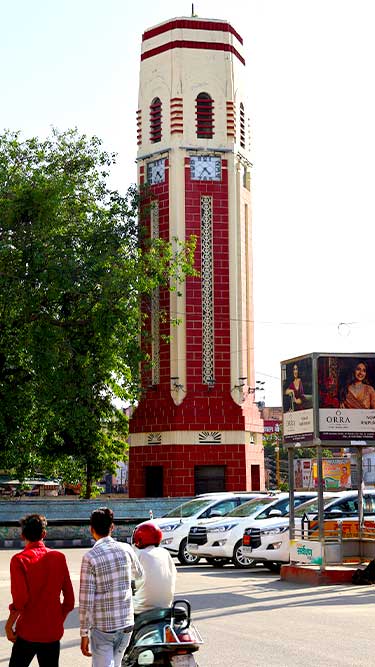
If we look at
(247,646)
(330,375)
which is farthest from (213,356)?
(247,646)

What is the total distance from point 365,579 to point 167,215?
1063 inches

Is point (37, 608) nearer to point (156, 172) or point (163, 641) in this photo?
point (163, 641)

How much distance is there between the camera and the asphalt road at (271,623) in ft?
35.4

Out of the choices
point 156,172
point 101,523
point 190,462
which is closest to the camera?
point 101,523

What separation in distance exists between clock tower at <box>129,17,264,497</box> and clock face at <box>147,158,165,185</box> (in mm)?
43

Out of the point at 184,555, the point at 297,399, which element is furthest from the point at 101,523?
the point at 184,555

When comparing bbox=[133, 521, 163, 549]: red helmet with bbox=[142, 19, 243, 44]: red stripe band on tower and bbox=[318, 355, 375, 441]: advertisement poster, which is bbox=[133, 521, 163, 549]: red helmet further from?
bbox=[142, 19, 243, 44]: red stripe band on tower

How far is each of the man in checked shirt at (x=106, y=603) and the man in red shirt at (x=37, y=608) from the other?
177mm

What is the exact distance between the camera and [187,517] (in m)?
27.0

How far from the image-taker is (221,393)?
43.7 meters

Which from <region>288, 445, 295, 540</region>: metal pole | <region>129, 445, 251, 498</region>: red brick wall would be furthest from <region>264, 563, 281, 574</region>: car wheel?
<region>129, 445, 251, 498</region>: red brick wall

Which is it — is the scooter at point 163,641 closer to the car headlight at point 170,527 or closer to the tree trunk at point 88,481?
the car headlight at point 170,527

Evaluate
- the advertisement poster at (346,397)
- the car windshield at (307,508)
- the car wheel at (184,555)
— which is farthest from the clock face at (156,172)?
the advertisement poster at (346,397)

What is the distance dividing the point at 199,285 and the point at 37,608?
36.7m
